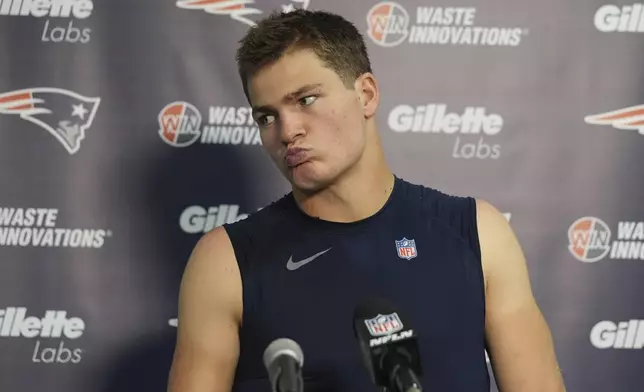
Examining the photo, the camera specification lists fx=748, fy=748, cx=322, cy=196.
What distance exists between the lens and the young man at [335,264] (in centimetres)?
141

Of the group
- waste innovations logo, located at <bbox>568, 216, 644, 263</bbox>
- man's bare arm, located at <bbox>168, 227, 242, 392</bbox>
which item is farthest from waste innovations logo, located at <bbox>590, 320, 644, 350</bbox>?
man's bare arm, located at <bbox>168, 227, 242, 392</bbox>

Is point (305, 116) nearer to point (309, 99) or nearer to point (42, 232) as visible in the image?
point (309, 99)

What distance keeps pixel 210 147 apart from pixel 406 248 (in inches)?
34.2

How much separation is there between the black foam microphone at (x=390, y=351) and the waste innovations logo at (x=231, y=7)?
4.67ft

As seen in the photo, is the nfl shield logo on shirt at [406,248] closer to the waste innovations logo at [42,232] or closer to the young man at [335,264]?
the young man at [335,264]

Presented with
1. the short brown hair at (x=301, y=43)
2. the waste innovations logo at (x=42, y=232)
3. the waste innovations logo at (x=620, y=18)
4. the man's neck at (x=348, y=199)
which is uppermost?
the waste innovations logo at (x=620, y=18)

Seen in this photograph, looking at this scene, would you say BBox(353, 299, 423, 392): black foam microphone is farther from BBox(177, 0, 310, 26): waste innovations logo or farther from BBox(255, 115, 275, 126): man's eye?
BBox(177, 0, 310, 26): waste innovations logo

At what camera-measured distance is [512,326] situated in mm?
1496

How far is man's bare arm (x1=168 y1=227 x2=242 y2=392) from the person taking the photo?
1.44 metres

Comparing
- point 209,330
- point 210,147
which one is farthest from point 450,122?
point 209,330

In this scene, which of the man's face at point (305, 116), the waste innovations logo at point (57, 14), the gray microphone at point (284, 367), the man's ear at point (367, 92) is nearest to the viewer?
the gray microphone at point (284, 367)

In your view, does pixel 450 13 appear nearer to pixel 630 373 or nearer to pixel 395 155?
pixel 395 155

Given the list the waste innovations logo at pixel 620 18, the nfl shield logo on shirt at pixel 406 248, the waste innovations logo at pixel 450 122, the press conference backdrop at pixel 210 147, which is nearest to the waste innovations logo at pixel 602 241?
the press conference backdrop at pixel 210 147

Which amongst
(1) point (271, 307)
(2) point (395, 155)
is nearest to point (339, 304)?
(1) point (271, 307)
